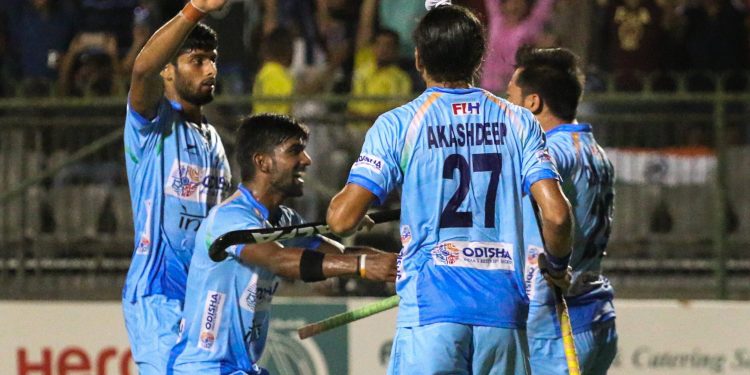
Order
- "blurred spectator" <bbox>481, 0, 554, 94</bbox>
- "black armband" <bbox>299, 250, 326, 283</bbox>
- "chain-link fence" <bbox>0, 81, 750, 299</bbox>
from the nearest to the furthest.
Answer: "black armband" <bbox>299, 250, 326, 283</bbox> < "chain-link fence" <bbox>0, 81, 750, 299</bbox> < "blurred spectator" <bbox>481, 0, 554, 94</bbox>

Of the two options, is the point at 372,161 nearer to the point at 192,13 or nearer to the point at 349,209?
the point at 349,209

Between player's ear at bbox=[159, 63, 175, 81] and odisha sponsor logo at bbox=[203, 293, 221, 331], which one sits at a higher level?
player's ear at bbox=[159, 63, 175, 81]

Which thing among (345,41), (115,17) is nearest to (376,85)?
(345,41)

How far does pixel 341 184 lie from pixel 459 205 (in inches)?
226

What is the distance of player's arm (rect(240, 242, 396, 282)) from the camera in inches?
213

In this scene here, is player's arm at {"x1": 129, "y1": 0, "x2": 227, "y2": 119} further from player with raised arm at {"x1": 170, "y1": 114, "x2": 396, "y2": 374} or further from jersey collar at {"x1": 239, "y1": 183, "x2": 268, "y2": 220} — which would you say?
jersey collar at {"x1": 239, "y1": 183, "x2": 268, "y2": 220}

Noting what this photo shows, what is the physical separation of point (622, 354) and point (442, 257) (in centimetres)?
493

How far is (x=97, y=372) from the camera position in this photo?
32.5 feet

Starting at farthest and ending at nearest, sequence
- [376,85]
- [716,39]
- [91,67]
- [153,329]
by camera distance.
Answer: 1. [716,39]
2. [91,67]
3. [376,85]
4. [153,329]

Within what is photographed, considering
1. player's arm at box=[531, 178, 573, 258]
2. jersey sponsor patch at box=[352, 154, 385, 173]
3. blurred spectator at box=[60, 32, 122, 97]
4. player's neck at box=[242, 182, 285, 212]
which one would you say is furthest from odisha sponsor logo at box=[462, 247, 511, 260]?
blurred spectator at box=[60, 32, 122, 97]

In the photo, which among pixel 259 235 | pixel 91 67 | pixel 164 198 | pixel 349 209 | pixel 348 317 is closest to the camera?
pixel 349 209

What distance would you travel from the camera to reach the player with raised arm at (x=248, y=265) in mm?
5762

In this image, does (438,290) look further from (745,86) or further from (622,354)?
(745,86)

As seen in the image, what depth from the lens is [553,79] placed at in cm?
662
